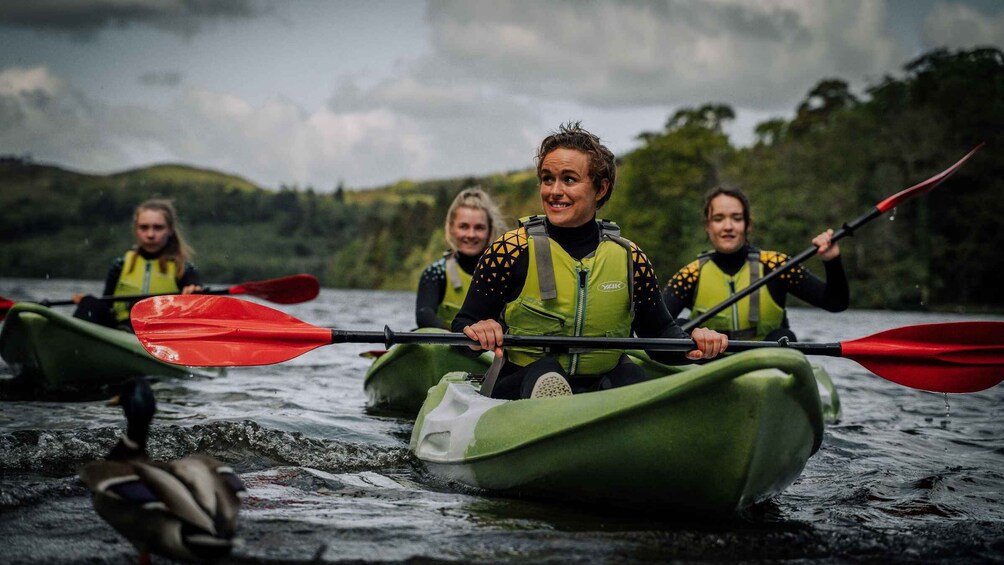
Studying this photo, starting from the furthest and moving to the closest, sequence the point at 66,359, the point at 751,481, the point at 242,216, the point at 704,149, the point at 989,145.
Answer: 1. the point at 242,216
2. the point at 704,149
3. the point at 989,145
4. the point at 66,359
5. the point at 751,481

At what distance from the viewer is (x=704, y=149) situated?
3841cm

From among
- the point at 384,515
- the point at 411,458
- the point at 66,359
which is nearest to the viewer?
the point at 384,515

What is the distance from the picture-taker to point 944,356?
3.97 metres

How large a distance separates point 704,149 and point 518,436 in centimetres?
3677

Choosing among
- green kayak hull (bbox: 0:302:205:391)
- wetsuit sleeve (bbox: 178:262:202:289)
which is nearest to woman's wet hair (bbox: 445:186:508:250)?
wetsuit sleeve (bbox: 178:262:202:289)

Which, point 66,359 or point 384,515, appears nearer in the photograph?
point 384,515

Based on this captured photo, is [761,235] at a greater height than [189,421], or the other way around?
[761,235]

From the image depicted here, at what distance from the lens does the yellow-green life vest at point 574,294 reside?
3.71 metres

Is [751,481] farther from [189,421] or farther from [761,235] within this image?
[761,235]

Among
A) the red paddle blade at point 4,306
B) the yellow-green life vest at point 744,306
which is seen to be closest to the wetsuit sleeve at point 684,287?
the yellow-green life vest at point 744,306

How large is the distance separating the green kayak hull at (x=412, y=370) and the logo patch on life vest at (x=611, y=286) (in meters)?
1.70

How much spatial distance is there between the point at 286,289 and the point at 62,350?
1.81 metres

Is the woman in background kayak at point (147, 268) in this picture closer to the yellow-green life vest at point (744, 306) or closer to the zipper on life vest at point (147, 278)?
the zipper on life vest at point (147, 278)

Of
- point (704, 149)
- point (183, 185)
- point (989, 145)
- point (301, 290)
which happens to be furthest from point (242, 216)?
point (301, 290)
